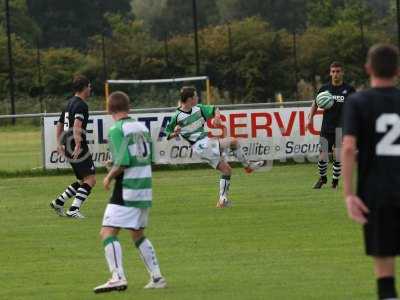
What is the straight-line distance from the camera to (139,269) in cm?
1238

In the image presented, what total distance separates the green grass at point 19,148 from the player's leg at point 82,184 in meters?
9.86

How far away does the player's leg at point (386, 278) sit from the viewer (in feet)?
27.0

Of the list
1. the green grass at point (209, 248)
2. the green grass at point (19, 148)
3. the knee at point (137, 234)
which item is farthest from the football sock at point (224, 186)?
the green grass at point (19, 148)

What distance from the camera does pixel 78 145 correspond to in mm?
17109

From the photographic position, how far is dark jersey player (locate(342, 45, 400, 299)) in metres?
8.15

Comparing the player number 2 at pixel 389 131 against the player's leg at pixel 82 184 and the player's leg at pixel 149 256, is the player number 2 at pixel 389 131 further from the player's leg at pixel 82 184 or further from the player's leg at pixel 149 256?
the player's leg at pixel 82 184

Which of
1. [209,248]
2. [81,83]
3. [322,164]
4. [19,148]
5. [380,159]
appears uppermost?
[81,83]

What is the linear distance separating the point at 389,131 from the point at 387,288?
1024mm

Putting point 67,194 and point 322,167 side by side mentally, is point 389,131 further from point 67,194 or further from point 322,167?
point 322,167

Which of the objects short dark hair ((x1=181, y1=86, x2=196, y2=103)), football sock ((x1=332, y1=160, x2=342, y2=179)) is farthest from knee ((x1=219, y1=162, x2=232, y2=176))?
football sock ((x1=332, y1=160, x2=342, y2=179))

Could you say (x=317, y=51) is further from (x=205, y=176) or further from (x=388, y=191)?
(x=388, y=191)

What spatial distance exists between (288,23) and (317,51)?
111ft

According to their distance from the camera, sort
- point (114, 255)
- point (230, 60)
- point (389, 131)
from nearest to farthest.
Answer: point (389, 131), point (114, 255), point (230, 60)

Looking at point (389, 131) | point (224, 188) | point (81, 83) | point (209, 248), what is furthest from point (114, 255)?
Result: point (224, 188)
